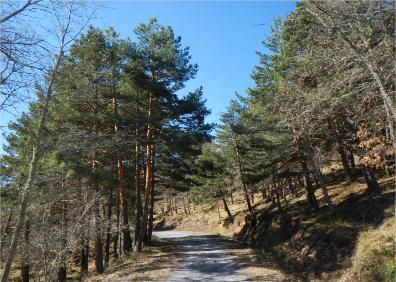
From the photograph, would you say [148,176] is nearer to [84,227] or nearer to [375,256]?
[84,227]

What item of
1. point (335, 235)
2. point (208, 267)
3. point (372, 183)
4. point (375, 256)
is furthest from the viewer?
point (372, 183)

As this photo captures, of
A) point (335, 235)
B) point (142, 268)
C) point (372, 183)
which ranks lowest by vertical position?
point (142, 268)

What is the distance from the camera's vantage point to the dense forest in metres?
9.53

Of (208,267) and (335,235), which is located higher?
(335,235)

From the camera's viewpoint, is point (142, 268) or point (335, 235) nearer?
point (142, 268)

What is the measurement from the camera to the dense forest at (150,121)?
9.53 meters

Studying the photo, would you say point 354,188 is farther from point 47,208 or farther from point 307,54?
point 47,208

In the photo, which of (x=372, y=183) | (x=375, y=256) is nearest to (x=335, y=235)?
(x=375, y=256)

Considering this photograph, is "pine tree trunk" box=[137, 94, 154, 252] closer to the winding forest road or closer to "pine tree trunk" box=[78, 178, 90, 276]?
the winding forest road

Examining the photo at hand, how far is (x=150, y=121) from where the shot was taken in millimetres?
19875

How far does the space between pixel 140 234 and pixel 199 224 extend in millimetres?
31039

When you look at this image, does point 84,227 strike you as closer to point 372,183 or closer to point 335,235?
point 335,235

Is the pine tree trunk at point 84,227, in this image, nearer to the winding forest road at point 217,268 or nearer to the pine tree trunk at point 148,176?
the pine tree trunk at point 148,176

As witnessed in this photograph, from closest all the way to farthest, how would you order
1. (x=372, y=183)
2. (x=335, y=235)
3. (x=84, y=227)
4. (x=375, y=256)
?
(x=375, y=256)
(x=84, y=227)
(x=335, y=235)
(x=372, y=183)
